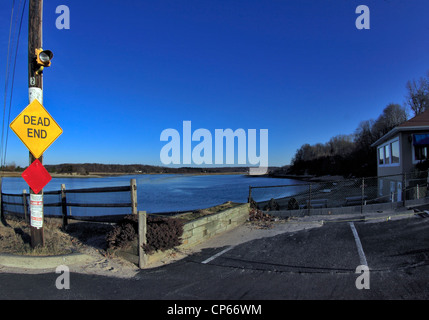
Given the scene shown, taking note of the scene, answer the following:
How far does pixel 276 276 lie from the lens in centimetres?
459

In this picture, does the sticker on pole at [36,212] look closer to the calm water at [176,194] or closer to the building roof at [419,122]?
the calm water at [176,194]

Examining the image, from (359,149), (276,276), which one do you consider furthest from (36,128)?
(359,149)

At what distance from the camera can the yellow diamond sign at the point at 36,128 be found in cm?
551

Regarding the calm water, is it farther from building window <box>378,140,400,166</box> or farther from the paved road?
building window <box>378,140,400,166</box>

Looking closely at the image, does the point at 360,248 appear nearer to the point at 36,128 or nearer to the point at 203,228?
the point at 203,228

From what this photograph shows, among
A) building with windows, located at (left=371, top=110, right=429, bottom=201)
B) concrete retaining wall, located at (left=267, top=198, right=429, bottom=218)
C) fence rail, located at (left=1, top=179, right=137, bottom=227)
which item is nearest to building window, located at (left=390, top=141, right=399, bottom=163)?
building with windows, located at (left=371, top=110, right=429, bottom=201)

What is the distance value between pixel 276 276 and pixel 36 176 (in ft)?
18.0

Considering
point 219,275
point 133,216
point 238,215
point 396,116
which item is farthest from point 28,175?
point 396,116

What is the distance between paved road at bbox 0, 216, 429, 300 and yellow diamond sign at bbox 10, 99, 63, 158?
2.66 m

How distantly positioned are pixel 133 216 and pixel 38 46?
453cm

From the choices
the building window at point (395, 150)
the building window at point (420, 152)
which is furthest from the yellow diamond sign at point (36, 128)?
the building window at point (395, 150)

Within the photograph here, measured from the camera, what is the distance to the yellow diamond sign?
5.51 meters
